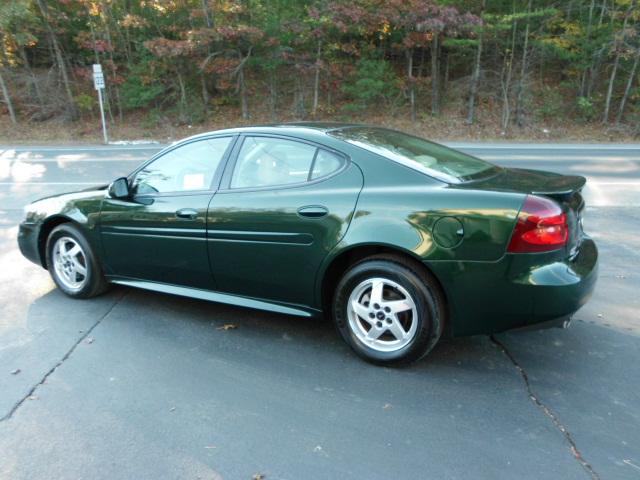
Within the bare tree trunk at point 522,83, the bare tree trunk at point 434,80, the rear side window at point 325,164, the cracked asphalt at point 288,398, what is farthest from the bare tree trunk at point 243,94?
the rear side window at point 325,164

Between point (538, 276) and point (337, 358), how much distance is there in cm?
137

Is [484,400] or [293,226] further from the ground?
[293,226]

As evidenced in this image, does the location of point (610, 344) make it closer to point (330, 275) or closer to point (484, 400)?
point (484, 400)

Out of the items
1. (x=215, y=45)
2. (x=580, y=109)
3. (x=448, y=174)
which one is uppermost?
(x=215, y=45)

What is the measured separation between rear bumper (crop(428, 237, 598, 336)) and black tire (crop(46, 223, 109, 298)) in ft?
9.59

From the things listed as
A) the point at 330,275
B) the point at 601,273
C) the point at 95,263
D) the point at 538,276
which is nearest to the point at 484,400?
the point at 538,276

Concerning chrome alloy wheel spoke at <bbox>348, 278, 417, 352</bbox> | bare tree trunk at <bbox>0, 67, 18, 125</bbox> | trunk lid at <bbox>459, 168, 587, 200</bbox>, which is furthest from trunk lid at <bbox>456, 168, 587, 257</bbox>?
bare tree trunk at <bbox>0, 67, 18, 125</bbox>

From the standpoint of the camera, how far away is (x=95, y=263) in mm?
4461

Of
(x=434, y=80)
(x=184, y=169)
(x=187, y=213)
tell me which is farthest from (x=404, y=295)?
(x=434, y=80)

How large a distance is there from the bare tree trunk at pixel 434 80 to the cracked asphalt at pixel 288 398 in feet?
59.9

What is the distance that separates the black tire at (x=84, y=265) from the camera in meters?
4.46

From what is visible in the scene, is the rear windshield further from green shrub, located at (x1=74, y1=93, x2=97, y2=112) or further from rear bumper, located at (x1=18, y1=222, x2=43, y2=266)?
green shrub, located at (x1=74, y1=93, x2=97, y2=112)

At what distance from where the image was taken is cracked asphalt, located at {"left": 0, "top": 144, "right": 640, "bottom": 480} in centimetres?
251

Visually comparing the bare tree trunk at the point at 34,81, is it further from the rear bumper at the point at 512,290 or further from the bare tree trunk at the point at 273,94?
the rear bumper at the point at 512,290
